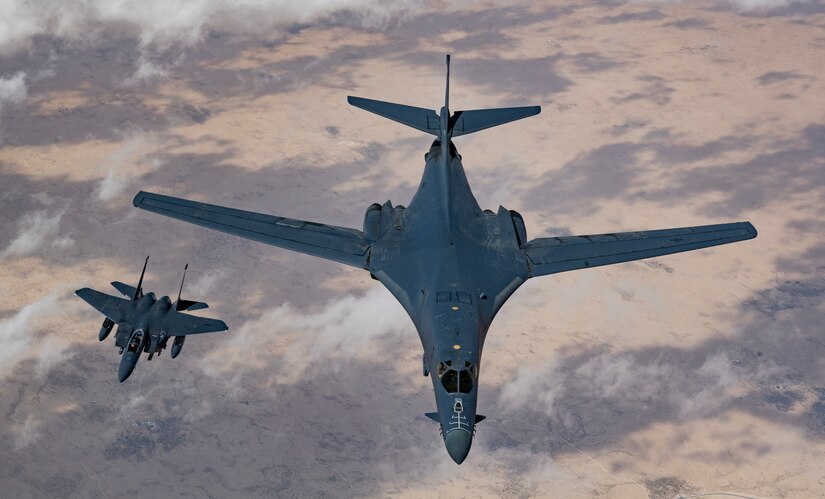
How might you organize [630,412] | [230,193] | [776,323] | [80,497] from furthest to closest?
[230,193] → [776,323] → [630,412] → [80,497]

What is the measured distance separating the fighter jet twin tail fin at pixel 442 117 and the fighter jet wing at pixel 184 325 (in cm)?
1804

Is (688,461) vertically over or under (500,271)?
under

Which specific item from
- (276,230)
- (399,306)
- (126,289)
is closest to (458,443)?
(276,230)

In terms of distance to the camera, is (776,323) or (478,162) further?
(478,162)

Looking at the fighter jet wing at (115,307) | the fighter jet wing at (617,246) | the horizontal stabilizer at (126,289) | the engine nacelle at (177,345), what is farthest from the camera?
the horizontal stabilizer at (126,289)

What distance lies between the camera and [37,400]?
353 ft

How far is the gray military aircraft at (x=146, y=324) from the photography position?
176ft

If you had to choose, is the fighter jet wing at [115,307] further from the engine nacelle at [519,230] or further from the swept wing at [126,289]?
the engine nacelle at [519,230]

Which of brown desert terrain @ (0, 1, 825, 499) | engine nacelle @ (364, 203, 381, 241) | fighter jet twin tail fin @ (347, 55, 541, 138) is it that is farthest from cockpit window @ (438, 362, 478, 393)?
brown desert terrain @ (0, 1, 825, 499)

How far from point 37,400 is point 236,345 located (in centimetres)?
2642

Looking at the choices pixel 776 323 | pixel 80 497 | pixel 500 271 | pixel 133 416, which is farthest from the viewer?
pixel 776 323

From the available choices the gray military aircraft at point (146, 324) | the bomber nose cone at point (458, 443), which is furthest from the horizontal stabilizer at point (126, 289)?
the bomber nose cone at point (458, 443)

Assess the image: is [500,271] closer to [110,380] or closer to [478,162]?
[110,380]

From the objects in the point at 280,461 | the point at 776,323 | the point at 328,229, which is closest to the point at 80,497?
the point at 280,461
